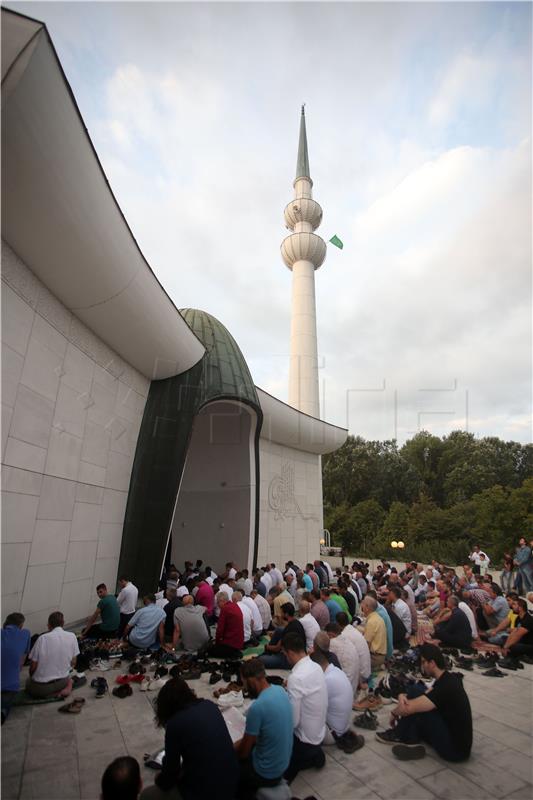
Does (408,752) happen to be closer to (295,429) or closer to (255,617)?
(255,617)

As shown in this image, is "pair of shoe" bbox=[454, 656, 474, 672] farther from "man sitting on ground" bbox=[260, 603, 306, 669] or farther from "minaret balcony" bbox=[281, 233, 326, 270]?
"minaret balcony" bbox=[281, 233, 326, 270]

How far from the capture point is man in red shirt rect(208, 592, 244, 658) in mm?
6676

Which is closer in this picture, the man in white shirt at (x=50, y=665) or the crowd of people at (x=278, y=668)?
the crowd of people at (x=278, y=668)

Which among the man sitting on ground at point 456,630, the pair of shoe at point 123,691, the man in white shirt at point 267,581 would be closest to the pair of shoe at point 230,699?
the pair of shoe at point 123,691

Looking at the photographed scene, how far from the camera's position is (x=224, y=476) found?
1585 centimetres

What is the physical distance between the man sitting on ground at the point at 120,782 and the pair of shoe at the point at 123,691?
134 inches

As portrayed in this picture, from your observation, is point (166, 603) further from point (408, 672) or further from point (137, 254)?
point (137, 254)

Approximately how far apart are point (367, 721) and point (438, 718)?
0.95 metres

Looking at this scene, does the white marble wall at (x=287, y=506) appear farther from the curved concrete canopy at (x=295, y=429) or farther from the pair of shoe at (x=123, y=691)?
the pair of shoe at (x=123, y=691)

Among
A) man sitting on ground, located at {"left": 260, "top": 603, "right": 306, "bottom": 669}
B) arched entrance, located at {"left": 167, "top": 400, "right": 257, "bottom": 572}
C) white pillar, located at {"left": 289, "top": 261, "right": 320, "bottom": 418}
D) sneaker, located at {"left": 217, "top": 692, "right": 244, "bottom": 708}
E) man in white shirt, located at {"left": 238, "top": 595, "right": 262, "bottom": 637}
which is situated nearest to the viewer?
sneaker, located at {"left": 217, "top": 692, "right": 244, "bottom": 708}

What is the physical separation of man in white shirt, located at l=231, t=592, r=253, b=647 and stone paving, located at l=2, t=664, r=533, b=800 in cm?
252

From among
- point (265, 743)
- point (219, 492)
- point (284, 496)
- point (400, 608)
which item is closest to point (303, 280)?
point (284, 496)

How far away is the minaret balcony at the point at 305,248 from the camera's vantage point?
3212 centimetres

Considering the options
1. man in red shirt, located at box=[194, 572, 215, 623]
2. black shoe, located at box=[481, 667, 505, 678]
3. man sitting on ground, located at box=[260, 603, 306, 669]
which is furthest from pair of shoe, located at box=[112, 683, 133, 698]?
black shoe, located at box=[481, 667, 505, 678]
